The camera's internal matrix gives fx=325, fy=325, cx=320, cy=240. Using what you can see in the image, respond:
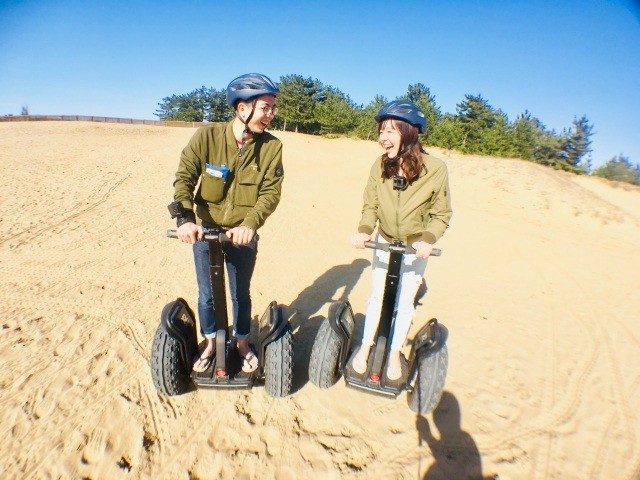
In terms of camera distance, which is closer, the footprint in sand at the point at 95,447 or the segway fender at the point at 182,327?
the footprint in sand at the point at 95,447

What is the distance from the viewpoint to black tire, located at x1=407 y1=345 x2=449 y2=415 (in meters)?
2.55

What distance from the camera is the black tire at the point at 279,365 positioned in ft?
8.46

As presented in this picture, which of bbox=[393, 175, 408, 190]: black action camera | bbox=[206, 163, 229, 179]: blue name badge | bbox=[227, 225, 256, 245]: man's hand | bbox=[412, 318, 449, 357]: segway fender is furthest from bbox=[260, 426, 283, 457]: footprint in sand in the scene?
bbox=[393, 175, 408, 190]: black action camera

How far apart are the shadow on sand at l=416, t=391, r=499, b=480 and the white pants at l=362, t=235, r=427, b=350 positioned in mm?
658

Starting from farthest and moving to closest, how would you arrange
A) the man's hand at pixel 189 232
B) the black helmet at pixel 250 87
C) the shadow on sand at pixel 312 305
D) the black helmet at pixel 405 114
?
the shadow on sand at pixel 312 305
the black helmet at pixel 405 114
the black helmet at pixel 250 87
the man's hand at pixel 189 232

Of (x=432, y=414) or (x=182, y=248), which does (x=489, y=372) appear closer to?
(x=432, y=414)

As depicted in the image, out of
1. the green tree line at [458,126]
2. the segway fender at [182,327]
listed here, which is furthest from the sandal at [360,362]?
the green tree line at [458,126]

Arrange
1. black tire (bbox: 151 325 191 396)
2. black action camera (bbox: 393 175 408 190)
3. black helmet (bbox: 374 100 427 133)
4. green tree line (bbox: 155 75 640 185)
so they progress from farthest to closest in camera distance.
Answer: green tree line (bbox: 155 75 640 185) → black tire (bbox: 151 325 191 396) → black action camera (bbox: 393 175 408 190) → black helmet (bbox: 374 100 427 133)

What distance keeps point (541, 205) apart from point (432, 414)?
12.4m

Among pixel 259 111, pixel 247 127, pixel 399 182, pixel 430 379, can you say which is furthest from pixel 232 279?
pixel 430 379

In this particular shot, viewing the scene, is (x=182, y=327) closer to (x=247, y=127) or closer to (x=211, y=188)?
(x=211, y=188)

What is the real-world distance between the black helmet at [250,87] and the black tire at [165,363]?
180 cm

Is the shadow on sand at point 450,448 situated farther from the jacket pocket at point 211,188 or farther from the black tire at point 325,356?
the jacket pocket at point 211,188

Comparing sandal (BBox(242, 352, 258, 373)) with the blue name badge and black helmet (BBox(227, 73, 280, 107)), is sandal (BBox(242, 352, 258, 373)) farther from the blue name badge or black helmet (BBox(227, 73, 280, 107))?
black helmet (BBox(227, 73, 280, 107))
